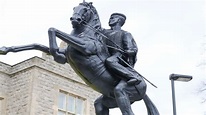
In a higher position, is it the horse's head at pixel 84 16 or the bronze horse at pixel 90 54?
the horse's head at pixel 84 16

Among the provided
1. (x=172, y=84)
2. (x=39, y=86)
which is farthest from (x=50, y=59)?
(x=172, y=84)

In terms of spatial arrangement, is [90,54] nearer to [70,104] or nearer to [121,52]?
[121,52]

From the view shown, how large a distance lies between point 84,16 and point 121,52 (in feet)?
1.75

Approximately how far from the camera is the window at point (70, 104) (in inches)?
907

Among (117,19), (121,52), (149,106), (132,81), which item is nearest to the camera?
(132,81)

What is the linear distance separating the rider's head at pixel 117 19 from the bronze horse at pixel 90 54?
324 mm

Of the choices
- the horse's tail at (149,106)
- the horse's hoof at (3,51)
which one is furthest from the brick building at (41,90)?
the horse's hoof at (3,51)

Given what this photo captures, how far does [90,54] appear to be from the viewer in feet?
16.6

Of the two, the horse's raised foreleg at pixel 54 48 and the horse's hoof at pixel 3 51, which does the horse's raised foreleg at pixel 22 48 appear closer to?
the horse's hoof at pixel 3 51

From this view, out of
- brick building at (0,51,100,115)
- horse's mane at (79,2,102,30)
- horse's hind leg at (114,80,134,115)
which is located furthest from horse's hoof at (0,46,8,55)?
brick building at (0,51,100,115)

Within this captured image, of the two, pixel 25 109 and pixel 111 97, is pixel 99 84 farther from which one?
pixel 25 109

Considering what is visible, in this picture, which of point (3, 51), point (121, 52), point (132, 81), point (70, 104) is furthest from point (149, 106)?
point (70, 104)

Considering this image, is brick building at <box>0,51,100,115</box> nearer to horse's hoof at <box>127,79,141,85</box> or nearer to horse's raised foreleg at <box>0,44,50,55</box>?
horse's raised foreleg at <box>0,44,50,55</box>

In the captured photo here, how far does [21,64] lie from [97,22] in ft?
60.9
